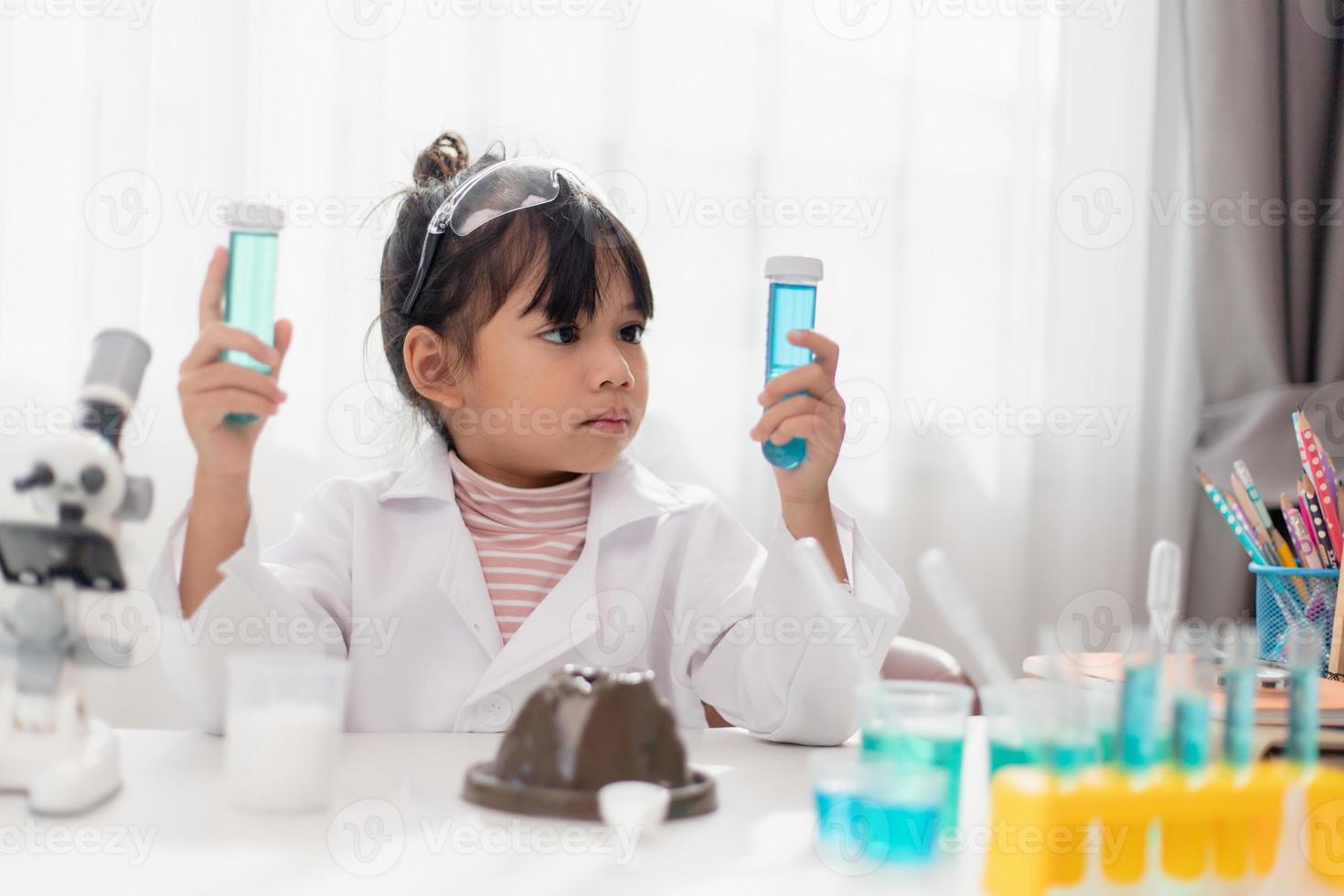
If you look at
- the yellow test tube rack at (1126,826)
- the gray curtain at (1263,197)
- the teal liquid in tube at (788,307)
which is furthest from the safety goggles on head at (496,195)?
the gray curtain at (1263,197)

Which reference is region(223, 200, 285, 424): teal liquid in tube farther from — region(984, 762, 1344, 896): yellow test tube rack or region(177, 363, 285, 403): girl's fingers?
region(984, 762, 1344, 896): yellow test tube rack

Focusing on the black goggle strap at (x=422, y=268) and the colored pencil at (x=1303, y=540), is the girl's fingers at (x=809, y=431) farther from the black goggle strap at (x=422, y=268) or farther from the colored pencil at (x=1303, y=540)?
the colored pencil at (x=1303, y=540)

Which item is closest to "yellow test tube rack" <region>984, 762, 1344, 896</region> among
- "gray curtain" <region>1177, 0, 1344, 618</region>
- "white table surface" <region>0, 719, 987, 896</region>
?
"white table surface" <region>0, 719, 987, 896</region>

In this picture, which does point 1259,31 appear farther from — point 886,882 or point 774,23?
point 886,882

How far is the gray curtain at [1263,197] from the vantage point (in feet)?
6.59

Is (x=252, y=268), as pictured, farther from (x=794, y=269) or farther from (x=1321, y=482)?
(x=1321, y=482)

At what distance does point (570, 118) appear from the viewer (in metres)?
1.89

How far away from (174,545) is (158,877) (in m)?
0.44

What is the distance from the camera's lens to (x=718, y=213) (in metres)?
1.93

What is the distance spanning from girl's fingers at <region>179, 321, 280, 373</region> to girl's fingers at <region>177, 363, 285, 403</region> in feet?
0.04

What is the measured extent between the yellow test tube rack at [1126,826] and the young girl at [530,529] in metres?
0.44

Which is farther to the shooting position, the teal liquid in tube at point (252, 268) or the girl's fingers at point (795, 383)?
the girl's fingers at point (795, 383)

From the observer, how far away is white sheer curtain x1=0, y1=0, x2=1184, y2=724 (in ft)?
5.80

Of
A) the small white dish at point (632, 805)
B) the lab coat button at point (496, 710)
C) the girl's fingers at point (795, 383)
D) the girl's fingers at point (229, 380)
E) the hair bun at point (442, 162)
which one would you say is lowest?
the lab coat button at point (496, 710)
